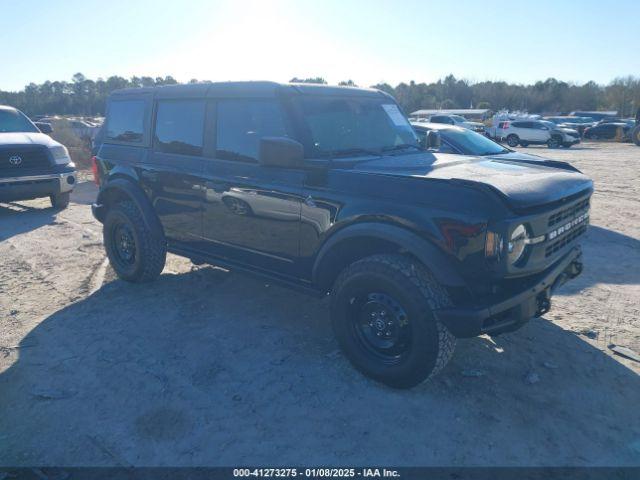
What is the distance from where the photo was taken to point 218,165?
434cm

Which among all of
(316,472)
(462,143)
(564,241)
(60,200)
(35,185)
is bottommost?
(316,472)

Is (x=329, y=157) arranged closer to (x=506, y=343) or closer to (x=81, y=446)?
(x=506, y=343)

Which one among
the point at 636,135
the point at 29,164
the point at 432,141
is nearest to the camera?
the point at 432,141

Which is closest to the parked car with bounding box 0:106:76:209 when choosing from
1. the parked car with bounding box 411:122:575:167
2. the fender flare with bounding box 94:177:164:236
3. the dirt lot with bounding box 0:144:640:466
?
the dirt lot with bounding box 0:144:640:466

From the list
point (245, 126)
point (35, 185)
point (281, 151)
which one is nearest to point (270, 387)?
point (281, 151)

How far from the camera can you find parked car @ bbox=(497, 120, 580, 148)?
88.5 ft

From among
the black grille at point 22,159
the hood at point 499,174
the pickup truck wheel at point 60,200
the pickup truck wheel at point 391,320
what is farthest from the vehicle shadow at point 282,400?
the pickup truck wheel at point 60,200

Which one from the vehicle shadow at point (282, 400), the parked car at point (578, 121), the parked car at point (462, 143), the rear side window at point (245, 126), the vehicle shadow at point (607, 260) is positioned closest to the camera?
the vehicle shadow at point (282, 400)

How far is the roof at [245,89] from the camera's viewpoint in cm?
407

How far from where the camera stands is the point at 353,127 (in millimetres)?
4250

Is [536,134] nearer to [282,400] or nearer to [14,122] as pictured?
[14,122]

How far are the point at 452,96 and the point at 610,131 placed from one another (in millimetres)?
47124

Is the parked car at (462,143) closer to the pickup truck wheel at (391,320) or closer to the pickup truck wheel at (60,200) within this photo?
the pickup truck wheel at (391,320)

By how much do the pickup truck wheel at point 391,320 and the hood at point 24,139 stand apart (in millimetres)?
7851
